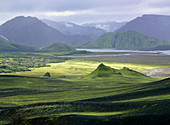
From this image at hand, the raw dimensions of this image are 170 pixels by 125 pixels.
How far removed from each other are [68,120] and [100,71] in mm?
82867

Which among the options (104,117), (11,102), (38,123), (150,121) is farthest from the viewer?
(11,102)

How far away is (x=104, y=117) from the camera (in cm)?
2366

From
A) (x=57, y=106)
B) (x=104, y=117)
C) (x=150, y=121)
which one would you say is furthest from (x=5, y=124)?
(x=150, y=121)

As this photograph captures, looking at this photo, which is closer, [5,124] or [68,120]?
[68,120]

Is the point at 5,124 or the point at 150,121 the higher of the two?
the point at 150,121

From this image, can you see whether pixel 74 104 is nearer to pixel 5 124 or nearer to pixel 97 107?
pixel 97 107

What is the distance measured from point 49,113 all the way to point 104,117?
24.2ft

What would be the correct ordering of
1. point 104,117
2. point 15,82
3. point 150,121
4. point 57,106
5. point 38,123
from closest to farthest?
point 150,121 < point 104,117 < point 38,123 < point 57,106 < point 15,82

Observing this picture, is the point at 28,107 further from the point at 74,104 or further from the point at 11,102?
the point at 11,102

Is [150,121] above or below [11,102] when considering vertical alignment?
above

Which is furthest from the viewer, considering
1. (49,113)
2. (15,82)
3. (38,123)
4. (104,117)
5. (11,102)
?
(15,82)

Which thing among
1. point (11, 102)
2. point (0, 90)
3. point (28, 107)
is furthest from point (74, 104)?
point (0, 90)

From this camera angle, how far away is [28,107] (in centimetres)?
3155

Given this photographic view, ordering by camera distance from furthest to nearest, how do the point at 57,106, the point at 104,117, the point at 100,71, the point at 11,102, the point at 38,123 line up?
the point at 100,71
the point at 11,102
the point at 57,106
the point at 38,123
the point at 104,117
